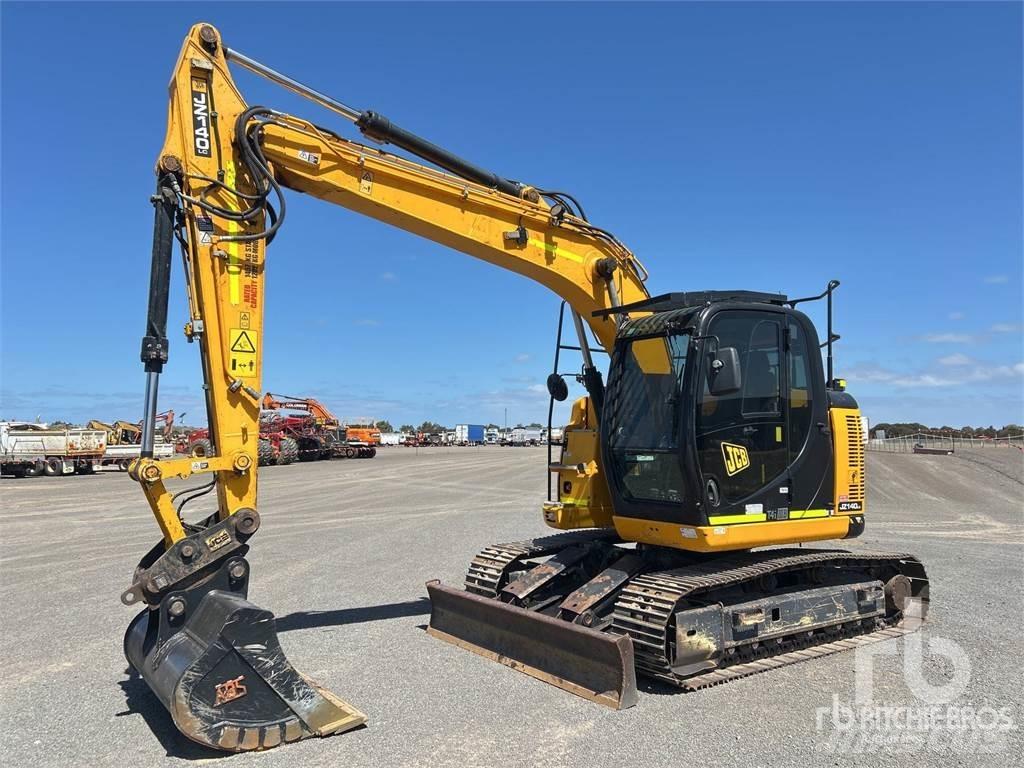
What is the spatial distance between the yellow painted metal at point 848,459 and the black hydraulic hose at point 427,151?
3851mm

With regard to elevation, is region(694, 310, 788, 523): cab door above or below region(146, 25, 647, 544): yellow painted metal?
below

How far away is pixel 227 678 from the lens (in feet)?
15.3

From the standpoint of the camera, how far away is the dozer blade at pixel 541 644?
17.7ft

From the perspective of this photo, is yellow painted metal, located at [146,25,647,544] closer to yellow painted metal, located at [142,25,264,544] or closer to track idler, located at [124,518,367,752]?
yellow painted metal, located at [142,25,264,544]

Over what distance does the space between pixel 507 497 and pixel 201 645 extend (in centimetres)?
1648

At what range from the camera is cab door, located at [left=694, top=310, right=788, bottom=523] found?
6332 mm

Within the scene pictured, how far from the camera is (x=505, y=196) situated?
23.6ft

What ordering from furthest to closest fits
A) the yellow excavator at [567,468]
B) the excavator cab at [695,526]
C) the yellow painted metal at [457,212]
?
1. the yellow painted metal at [457,212]
2. the excavator cab at [695,526]
3. the yellow excavator at [567,468]

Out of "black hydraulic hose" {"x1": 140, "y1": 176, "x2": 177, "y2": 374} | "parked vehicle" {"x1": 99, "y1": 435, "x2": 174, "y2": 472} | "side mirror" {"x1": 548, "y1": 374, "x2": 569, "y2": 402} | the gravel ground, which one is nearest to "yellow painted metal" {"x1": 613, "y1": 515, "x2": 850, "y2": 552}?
the gravel ground

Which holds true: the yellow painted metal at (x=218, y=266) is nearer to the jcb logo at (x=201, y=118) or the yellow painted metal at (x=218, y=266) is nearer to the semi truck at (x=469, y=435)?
the jcb logo at (x=201, y=118)

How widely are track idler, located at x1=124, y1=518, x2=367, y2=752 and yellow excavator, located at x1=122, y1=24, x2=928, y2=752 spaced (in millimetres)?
12

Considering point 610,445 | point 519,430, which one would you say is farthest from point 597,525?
point 519,430

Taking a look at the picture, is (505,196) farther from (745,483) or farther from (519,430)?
(519,430)

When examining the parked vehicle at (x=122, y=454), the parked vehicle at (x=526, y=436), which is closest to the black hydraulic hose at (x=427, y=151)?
the parked vehicle at (x=122, y=454)
